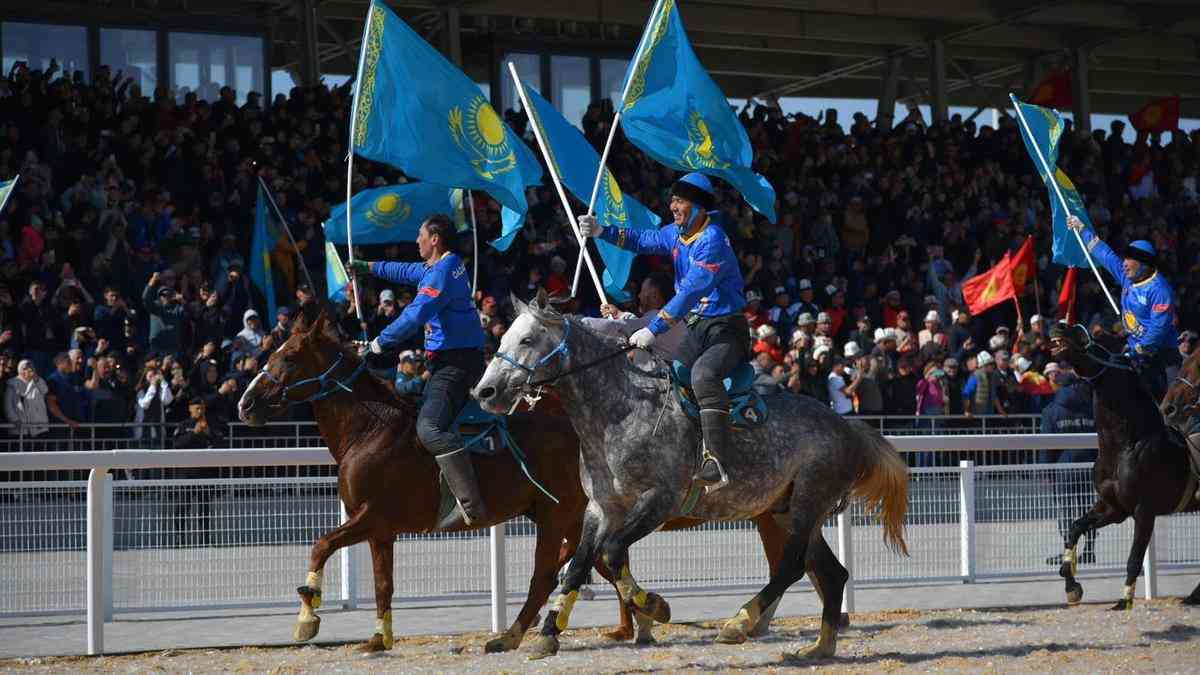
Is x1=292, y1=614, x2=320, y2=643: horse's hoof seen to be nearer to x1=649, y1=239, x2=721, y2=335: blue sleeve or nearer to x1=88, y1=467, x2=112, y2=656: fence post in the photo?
x1=88, y1=467, x2=112, y2=656: fence post

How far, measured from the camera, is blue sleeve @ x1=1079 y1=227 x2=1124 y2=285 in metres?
13.4

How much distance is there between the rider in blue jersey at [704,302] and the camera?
9812 millimetres

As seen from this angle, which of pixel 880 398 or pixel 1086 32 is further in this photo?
pixel 1086 32

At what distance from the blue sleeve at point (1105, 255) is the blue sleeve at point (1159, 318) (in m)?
0.39

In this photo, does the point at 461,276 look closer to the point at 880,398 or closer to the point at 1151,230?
the point at 880,398

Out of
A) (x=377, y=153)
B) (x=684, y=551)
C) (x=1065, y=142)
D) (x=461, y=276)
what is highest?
(x=1065, y=142)

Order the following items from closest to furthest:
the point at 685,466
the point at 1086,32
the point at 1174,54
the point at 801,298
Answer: the point at 685,466
the point at 801,298
the point at 1086,32
the point at 1174,54

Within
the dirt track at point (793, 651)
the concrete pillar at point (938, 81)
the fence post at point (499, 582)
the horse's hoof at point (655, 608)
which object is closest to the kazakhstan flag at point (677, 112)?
the fence post at point (499, 582)

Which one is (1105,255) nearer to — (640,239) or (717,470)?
(640,239)

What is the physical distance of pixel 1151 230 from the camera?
102 ft

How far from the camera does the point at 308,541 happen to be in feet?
37.9

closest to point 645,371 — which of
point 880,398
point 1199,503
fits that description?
point 1199,503

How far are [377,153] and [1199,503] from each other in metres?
6.68

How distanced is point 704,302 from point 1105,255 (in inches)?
189
